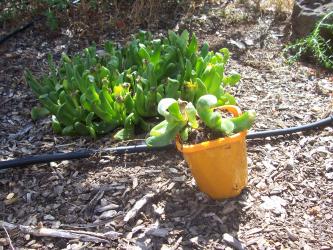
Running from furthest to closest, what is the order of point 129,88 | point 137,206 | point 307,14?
point 307,14
point 129,88
point 137,206

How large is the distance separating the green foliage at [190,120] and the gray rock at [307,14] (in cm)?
196

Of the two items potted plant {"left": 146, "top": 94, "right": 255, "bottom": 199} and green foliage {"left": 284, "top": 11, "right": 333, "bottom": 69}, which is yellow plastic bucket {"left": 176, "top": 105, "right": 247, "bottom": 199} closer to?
potted plant {"left": 146, "top": 94, "right": 255, "bottom": 199}

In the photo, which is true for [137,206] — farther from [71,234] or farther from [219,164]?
[219,164]

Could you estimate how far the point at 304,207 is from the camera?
2176 mm

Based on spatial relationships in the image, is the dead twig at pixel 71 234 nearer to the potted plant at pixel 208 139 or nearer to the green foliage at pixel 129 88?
the potted plant at pixel 208 139

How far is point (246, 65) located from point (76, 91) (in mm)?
1351

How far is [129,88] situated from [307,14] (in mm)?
1622

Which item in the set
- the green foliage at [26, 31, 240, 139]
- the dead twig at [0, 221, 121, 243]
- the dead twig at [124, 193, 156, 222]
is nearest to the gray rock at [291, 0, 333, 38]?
the green foliage at [26, 31, 240, 139]

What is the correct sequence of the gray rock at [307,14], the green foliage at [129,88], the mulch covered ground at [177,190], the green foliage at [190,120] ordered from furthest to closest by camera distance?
the gray rock at [307,14] → the green foliage at [129,88] → the mulch covered ground at [177,190] → the green foliage at [190,120]

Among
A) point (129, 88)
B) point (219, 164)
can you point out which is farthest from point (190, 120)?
point (129, 88)

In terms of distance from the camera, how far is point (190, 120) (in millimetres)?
1979

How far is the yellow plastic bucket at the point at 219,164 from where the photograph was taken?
197cm

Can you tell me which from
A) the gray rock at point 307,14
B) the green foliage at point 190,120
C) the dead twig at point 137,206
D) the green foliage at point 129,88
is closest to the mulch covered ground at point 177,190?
the dead twig at point 137,206

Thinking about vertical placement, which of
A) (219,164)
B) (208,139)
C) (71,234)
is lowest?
(71,234)
